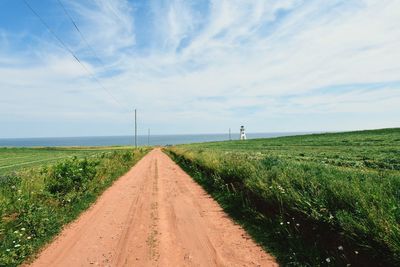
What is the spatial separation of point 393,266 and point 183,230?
5.14 m

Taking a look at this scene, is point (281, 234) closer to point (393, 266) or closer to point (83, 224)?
point (393, 266)

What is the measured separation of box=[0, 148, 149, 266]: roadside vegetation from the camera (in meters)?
6.84

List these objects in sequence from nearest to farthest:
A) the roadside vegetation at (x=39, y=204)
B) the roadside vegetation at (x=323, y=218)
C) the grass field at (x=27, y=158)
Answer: the roadside vegetation at (x=323, y=218), the roadside vegetation at (x=39, y=204), the grass field at (x=27, y=158)

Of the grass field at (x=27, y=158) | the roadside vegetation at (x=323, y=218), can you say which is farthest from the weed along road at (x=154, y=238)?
the grass field at (x=27, y=158)

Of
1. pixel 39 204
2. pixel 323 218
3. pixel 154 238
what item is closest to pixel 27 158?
pixel 39 204

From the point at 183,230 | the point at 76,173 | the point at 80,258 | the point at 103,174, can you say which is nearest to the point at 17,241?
the point at 80,258

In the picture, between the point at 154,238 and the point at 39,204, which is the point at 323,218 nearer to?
the point at 154,238

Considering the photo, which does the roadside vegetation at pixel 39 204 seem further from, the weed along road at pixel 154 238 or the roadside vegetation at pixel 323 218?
the roadside vegetation at pixel 323 218

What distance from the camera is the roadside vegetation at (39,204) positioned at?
269 inches

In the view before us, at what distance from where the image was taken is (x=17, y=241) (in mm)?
6840

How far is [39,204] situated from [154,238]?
406 centimetres

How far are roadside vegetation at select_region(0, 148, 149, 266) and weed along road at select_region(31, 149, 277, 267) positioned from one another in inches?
15.1

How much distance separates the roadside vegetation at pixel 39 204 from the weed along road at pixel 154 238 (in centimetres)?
38

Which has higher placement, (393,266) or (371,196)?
(371,196)
